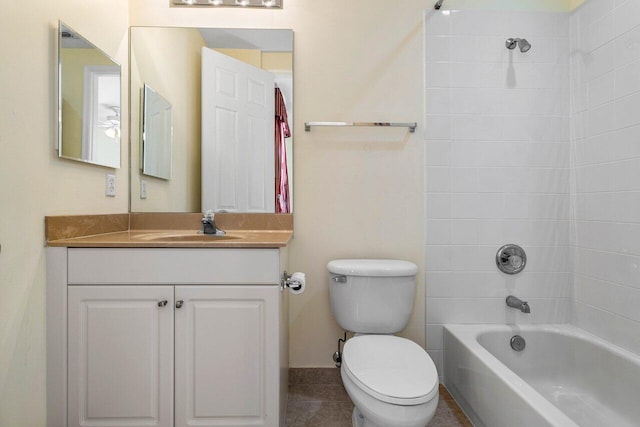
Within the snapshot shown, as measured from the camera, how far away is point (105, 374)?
1.20 metres

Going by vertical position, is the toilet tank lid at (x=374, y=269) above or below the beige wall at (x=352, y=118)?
below

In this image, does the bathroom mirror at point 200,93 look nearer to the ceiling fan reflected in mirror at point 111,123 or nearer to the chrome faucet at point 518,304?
the ceiling fan reflected in mirror at point 111,123

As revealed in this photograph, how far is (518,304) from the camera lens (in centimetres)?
167

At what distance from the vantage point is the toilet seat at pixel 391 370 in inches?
41.4

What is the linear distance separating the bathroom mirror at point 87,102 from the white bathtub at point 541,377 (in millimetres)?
1907

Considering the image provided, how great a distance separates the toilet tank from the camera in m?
1.53

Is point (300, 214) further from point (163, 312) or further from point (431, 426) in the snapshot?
point (431, 426)

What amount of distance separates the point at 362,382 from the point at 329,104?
4.47 feet

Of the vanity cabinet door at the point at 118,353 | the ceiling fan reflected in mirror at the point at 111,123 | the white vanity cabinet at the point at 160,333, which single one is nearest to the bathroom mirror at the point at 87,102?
the ceiling fan reflected in mirror at the point at 111,123

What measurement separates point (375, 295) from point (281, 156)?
873 mm

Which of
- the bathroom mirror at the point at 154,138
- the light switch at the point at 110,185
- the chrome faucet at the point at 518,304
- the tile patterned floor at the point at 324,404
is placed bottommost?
the tile patterned floor at the point at 324,404

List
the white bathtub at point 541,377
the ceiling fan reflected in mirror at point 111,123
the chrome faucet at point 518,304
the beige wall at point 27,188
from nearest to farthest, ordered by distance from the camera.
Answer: the beige wall at point 27,188 → the white bathtub at point 541,377 → the ceiling fan reflected in mirror at point 111,123 → the chrome faucet at point 518,304

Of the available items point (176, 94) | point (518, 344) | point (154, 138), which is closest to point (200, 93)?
point (176, 94)

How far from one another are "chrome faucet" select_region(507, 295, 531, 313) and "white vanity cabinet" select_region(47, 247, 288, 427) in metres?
1.28
